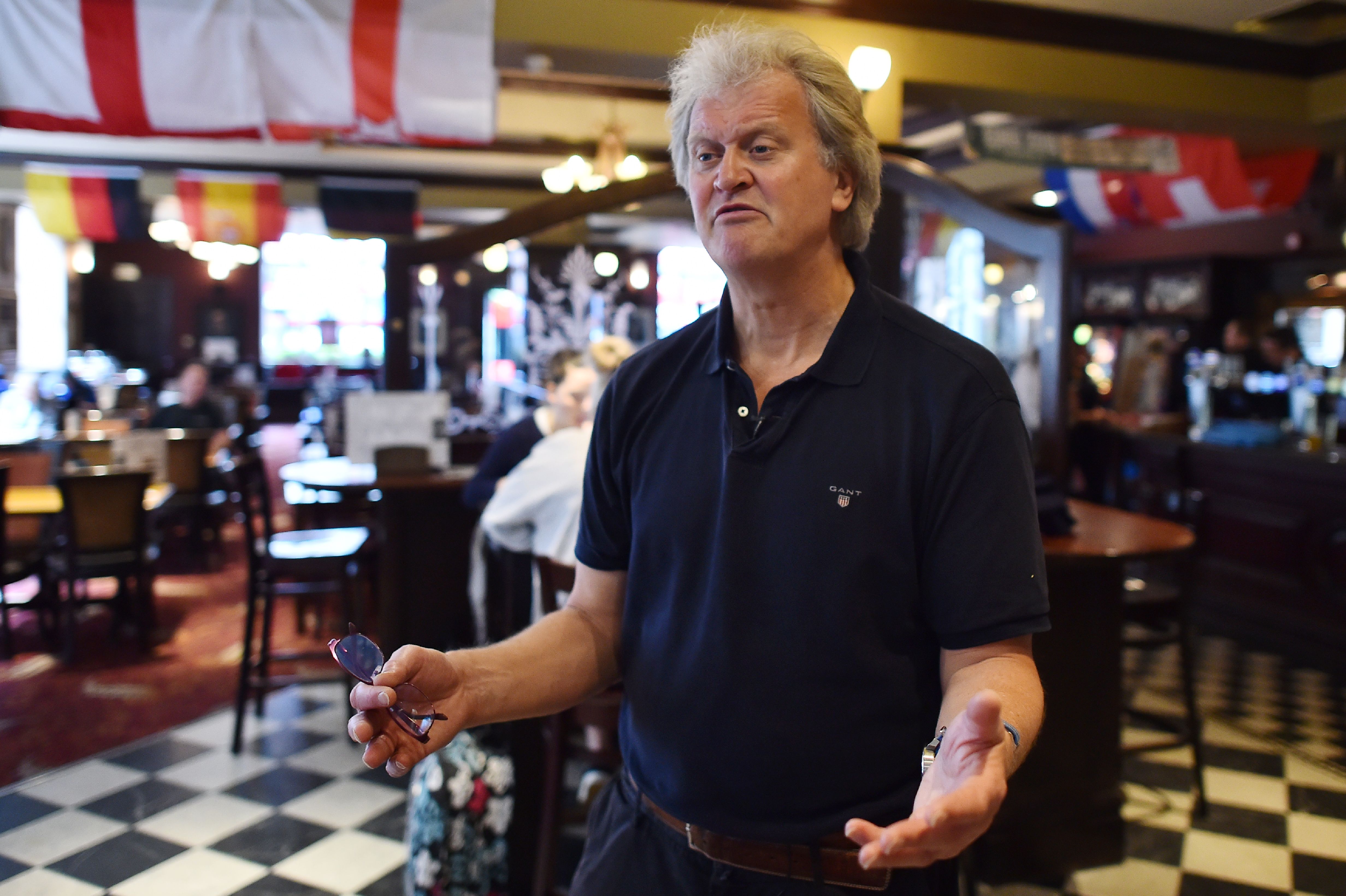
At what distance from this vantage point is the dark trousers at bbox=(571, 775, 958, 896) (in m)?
1.21

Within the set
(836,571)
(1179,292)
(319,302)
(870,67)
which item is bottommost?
(836,571)

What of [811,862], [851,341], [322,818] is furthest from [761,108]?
[322,818]

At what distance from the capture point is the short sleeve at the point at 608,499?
4.58 feet

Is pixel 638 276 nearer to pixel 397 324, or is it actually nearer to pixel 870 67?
pixel 397 324

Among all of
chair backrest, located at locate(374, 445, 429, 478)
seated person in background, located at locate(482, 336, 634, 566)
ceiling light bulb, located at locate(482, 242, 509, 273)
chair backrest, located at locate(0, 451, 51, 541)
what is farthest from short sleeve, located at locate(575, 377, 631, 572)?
ceiling light bulb, located at locate(482, 242, 509, 273)

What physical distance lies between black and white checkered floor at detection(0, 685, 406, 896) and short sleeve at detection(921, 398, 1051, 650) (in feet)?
8.10

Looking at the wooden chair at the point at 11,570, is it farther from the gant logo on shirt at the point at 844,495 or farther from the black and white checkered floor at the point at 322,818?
the gant logo on shirt at the point at 844,495

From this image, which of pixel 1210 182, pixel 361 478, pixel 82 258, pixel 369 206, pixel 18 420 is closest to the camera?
pixel 361 478

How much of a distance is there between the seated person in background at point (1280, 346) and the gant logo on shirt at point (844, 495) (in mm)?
7458

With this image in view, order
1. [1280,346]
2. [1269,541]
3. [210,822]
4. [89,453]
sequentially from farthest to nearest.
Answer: [1280,346] < [89,453] < [1269,541] < [210,822]

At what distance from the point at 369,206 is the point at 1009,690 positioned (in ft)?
34.3

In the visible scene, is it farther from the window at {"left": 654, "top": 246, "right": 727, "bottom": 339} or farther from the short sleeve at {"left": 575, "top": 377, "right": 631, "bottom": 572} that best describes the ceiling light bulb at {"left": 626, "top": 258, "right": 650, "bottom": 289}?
the short sleeve at {"left": 575, "top": 377, "right": 631, "bottom": 572}

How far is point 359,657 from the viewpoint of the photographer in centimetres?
108

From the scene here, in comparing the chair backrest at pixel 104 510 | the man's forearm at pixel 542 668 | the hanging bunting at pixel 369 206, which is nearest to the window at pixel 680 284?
the chair backrest at pixel 104 510
